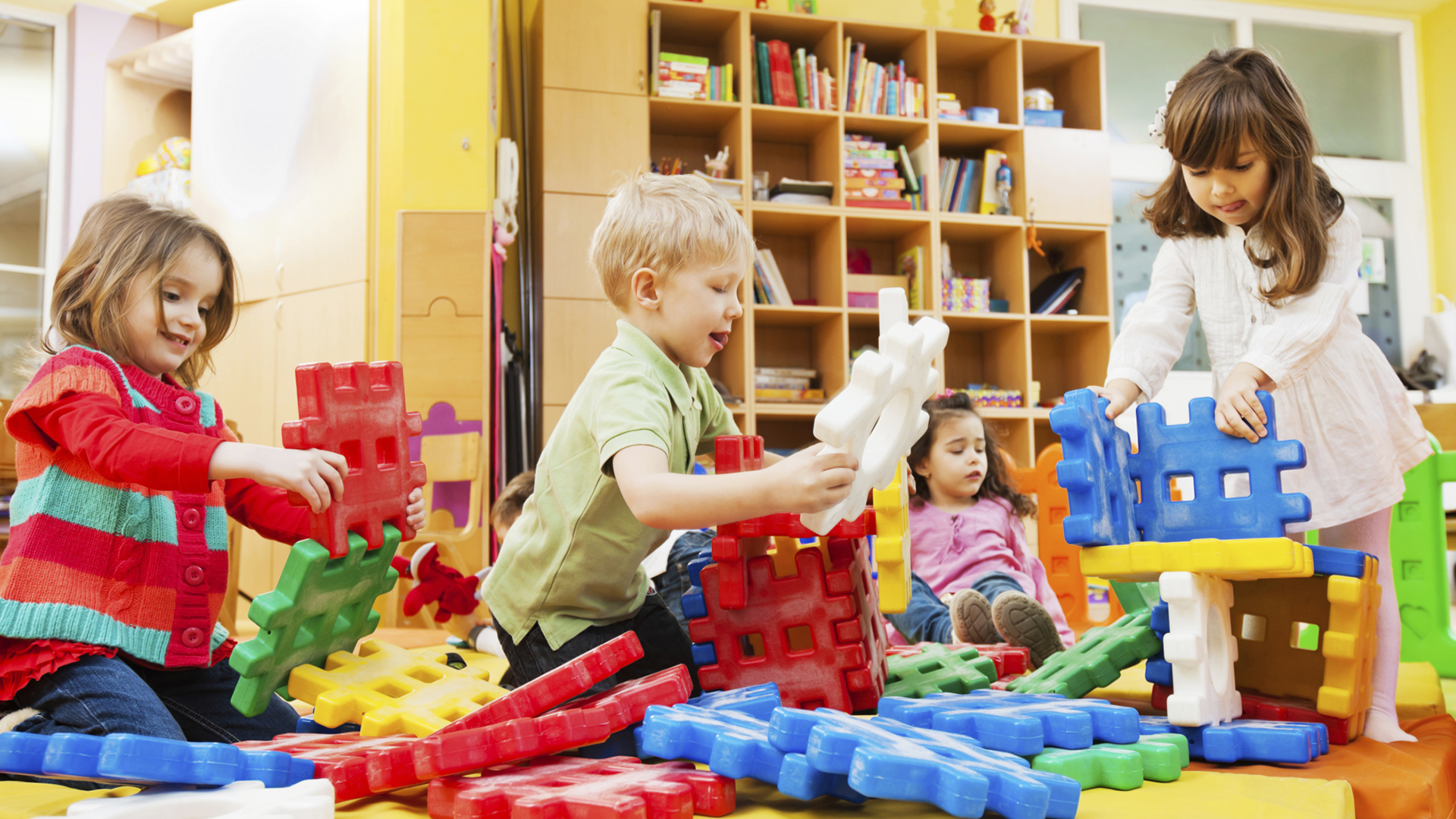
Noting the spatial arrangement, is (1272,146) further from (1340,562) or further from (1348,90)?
(1348,90)

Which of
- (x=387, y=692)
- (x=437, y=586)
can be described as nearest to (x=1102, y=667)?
(x=387, y=692)

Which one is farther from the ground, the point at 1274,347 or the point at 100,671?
the point at 1274,347

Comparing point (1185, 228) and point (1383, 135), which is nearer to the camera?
point (1185, 228)

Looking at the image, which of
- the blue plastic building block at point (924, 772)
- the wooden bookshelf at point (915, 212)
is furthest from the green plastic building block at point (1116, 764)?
the wooden bookshelf at point (915, 212)

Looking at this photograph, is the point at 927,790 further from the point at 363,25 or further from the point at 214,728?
the point at 363,25

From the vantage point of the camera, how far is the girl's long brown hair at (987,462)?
2.25m

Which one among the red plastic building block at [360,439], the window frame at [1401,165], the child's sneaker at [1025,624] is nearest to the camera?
the red plastic building block at [360,439]

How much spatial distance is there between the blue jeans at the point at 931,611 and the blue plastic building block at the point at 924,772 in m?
0.99

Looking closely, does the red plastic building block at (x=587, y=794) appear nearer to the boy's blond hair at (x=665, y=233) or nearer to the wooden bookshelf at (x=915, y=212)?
the boy's blond hair at (x=665, y=233)

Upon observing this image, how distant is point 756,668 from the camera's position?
3.56 ft

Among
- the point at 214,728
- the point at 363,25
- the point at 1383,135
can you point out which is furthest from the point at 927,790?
the point at 1383,135

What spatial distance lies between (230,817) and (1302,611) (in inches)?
43.1

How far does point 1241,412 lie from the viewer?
3.62 feet

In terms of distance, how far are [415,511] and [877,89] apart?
3.21 metres
